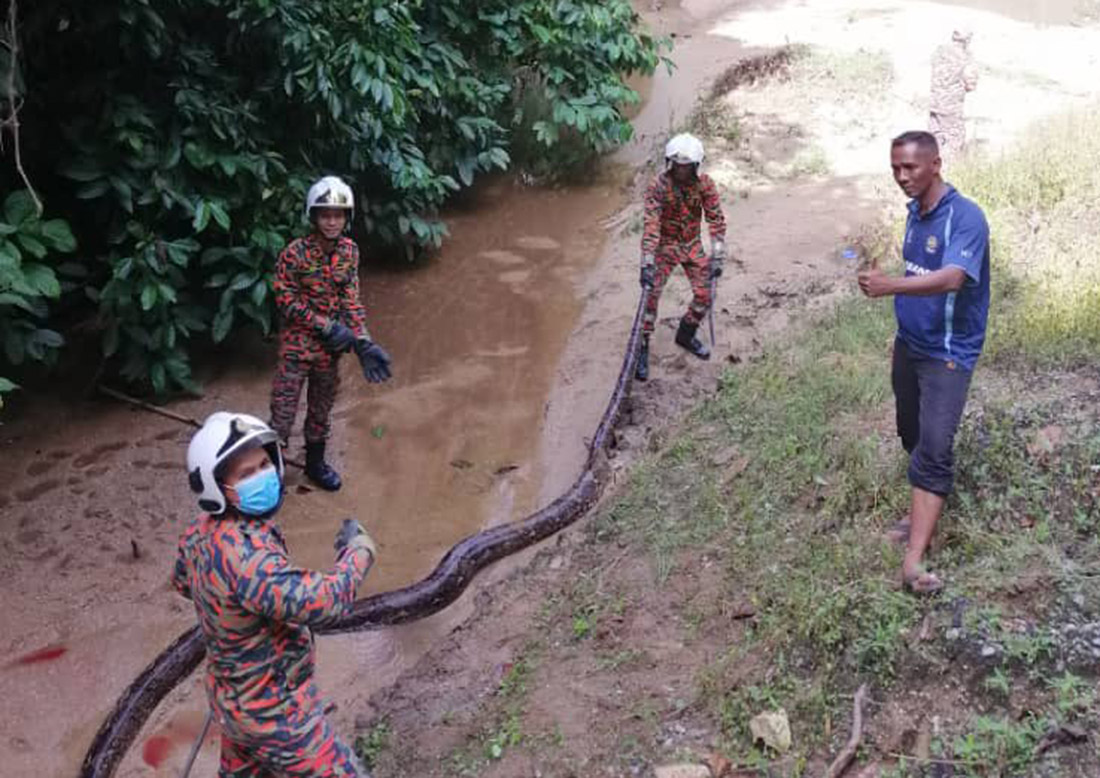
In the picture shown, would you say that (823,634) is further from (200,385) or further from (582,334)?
(200,385)

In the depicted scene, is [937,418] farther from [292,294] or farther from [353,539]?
[292,294]

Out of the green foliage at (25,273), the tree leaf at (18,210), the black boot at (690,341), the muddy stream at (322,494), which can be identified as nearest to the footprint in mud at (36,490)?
the muddy stream at (322,494)

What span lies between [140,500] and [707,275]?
4.22 meters

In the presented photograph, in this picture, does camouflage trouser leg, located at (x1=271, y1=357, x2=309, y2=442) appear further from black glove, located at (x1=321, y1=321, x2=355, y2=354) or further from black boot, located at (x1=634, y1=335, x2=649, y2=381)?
black boot, located at (x1=634, y1=335, x2=649, y2=381)

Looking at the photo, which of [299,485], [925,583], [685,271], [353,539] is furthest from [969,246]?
[299,485]

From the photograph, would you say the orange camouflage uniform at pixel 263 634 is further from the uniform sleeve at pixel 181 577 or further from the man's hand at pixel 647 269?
the man's hand at pixel 647 269

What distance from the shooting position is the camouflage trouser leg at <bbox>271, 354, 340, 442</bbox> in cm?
620

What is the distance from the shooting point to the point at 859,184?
10.5 meters

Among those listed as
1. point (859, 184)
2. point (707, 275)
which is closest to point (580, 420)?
point (707, 275)

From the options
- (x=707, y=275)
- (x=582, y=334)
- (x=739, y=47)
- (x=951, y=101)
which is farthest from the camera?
(x=739, y=47)

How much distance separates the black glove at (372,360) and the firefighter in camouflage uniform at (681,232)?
85.2 inches

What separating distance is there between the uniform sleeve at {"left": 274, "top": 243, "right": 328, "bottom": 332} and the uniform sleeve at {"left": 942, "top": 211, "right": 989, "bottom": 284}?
363 centimetres

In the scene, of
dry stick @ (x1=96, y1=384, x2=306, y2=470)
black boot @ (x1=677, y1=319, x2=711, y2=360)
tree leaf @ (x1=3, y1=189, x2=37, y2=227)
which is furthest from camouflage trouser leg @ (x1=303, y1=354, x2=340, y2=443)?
black boot @ (x1=677, y1=319, x2=711, y2=360)

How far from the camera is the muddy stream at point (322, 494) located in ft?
16.2
